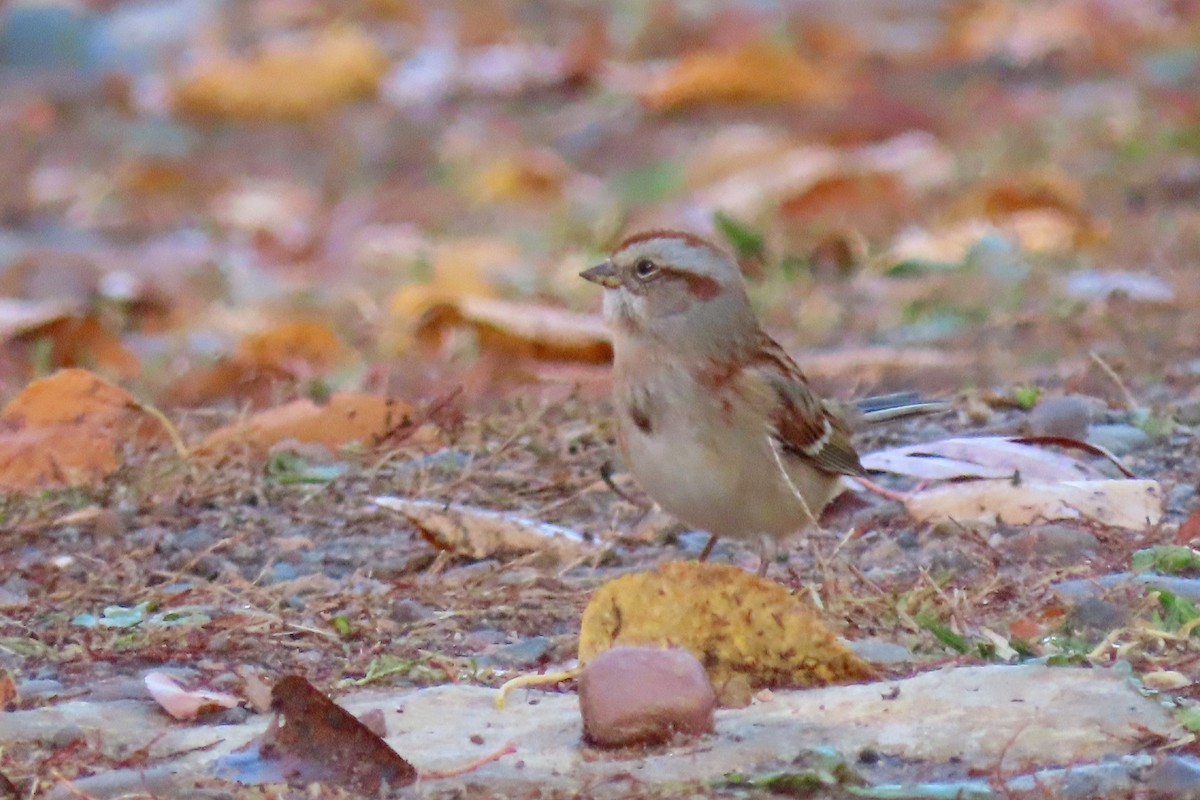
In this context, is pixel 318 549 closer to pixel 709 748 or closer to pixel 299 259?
pixel 709 748

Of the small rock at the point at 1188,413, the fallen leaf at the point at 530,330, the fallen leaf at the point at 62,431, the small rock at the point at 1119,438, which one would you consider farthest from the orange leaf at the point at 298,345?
the small rock at the point at 1188,413

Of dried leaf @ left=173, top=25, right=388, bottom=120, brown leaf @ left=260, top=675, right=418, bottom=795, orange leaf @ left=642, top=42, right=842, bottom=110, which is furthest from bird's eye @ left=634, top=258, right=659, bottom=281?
dried leaf @ left=173, top=25, right=388, bottom=120

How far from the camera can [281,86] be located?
11055mm

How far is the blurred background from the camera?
6.35 meters

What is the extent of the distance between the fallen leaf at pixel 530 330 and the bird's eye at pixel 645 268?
1.07 meters

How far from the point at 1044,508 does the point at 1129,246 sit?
10.7 ft

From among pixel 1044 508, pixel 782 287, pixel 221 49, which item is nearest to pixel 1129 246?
pixel 782 287

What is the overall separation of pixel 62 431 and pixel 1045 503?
226 cm

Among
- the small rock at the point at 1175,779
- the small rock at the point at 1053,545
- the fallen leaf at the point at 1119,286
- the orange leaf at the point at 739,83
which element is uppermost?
the small rock at the point at 1175,779

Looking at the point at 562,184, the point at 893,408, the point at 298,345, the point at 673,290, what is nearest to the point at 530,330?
the point at 298,345

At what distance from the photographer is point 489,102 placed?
11.3m

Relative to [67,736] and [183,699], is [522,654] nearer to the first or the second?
[183,699]

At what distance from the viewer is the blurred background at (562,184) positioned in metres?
6.35

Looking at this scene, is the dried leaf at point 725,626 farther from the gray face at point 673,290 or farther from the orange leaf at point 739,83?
the orange leaf at point 739,83
